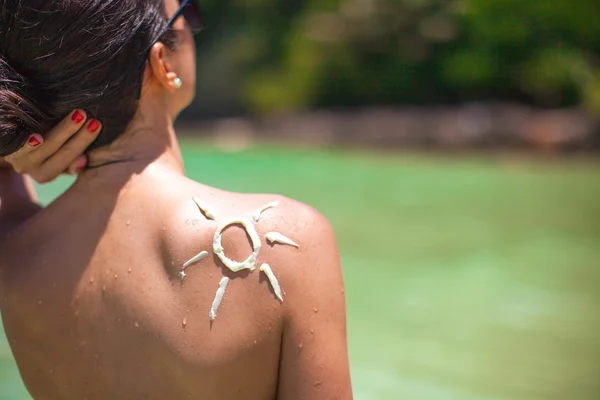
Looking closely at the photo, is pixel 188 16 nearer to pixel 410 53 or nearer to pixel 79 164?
pixel 79 164

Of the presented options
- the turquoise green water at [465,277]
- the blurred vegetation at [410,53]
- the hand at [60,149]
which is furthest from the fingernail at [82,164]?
the blurred vegetation at [410,53]

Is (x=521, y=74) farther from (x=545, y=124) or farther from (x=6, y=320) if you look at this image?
(x=6, y=320)

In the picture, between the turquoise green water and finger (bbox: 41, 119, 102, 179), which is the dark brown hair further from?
the turquoise green water

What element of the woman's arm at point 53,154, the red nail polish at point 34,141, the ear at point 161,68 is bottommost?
the red nail polish at point 34,141

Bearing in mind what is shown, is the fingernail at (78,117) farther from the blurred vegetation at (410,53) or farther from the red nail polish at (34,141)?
the blurred vegetation at (410,53)

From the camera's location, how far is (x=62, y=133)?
4.20ft

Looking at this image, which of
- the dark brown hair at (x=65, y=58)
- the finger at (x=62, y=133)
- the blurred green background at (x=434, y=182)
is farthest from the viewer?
the blurred green background at (x=434, y=182)

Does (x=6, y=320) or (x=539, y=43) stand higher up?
(x=539, y=43)

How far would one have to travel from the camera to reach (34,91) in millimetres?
1206

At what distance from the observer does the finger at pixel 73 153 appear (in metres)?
1.29

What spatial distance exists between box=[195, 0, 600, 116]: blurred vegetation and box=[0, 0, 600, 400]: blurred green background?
0.12ft

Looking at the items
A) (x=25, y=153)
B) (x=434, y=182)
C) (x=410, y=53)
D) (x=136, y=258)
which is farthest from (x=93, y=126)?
(x=410, y=53)

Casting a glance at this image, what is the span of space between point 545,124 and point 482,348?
8.90 metres

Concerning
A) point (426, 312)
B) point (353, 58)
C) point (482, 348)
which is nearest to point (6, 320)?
point (482, 348)
